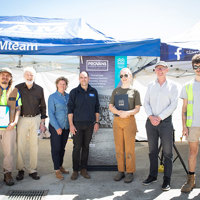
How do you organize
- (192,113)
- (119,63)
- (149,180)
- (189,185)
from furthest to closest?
(119,63) < (149,180) < (189,185) < (192,113)

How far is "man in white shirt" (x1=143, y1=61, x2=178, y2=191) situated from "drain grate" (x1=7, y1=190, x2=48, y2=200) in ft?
5.65

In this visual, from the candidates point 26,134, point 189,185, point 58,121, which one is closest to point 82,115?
point 58,121

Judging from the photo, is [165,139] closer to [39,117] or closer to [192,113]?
[192,113]

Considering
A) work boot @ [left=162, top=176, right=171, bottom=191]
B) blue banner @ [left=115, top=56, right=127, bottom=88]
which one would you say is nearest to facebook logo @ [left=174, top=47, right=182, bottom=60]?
blue banner @ [left=115, top=56, right=127, bottom=88]

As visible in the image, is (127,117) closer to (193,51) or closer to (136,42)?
(136,42)

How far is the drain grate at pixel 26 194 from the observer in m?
3.13

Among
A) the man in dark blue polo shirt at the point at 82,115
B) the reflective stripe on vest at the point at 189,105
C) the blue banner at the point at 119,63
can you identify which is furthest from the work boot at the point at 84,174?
the reflective stripe on vest at the point at 189,105

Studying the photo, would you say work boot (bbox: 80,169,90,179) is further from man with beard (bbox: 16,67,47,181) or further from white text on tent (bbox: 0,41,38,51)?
white text on tent (bbox: 0,41,38,51)

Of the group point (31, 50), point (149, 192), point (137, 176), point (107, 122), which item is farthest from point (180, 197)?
point (31, 50)

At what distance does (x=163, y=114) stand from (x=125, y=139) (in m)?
0.75

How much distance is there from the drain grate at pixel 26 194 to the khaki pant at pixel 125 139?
128cm

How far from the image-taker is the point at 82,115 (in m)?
3.66

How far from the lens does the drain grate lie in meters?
3.13

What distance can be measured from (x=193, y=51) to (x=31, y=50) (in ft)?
9.00
